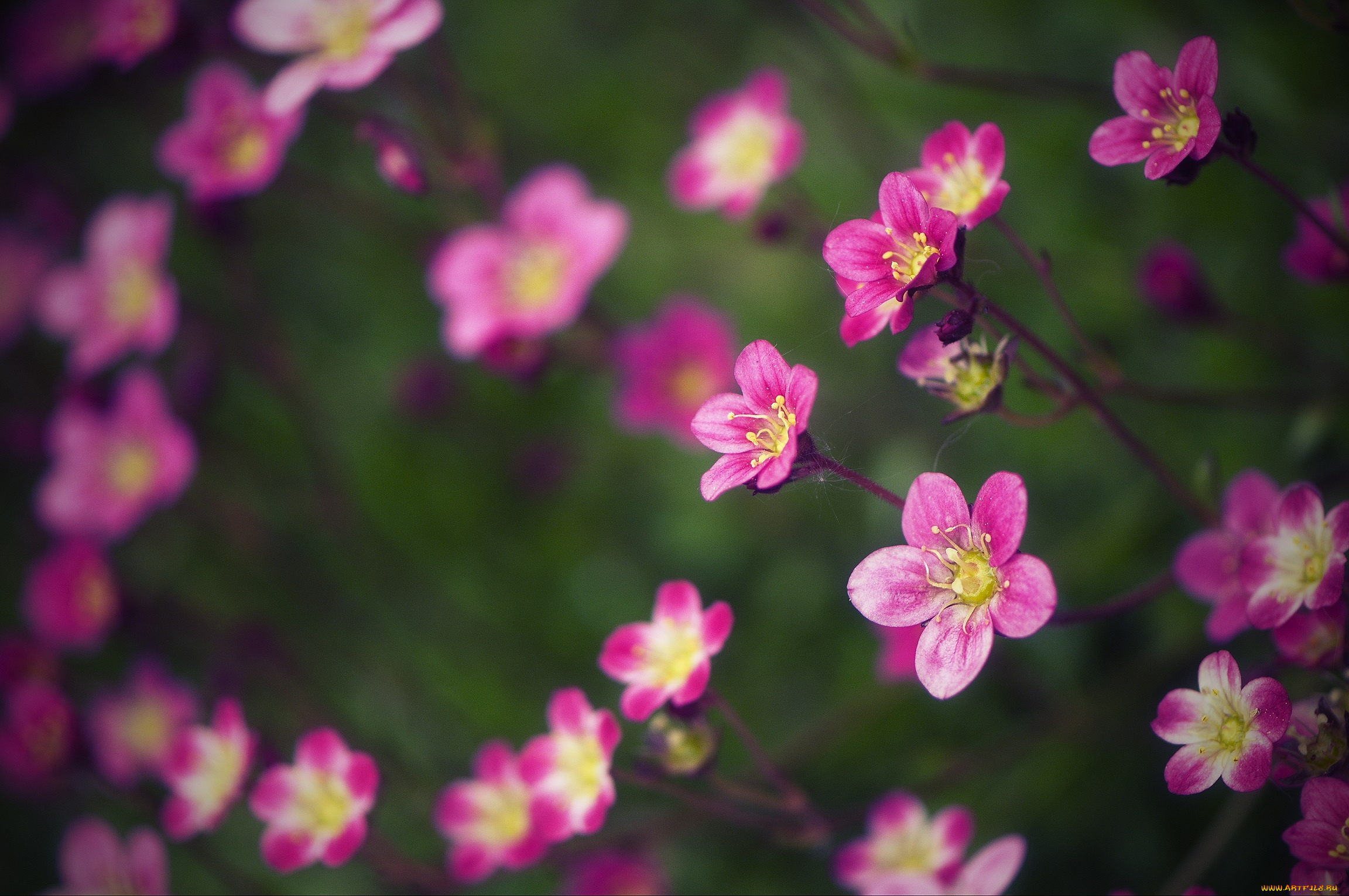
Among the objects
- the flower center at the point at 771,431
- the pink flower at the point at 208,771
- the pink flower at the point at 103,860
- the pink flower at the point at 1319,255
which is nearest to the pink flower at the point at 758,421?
the flower center at the point at 771,431

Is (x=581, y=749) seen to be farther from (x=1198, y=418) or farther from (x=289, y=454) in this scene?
(x=289, y=454)

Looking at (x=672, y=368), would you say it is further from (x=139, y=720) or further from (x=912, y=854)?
(x=139, y=720)

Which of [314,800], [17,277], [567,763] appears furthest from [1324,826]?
[17,277]

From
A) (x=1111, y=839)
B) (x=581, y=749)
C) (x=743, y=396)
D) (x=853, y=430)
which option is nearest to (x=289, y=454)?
(x=853, y=430)

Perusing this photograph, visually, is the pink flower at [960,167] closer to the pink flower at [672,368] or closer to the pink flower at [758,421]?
the pink flower at [758,421]

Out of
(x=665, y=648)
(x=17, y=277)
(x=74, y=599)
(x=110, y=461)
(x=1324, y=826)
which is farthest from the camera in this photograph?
(x=17, y=277)
